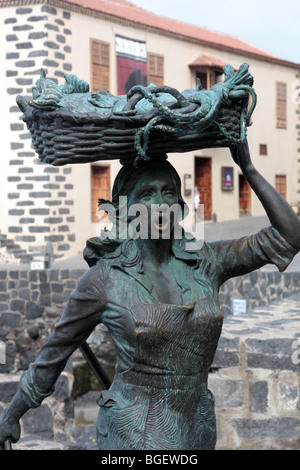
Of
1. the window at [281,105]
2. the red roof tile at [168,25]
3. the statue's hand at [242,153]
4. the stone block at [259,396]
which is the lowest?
the stone block at [259,396]

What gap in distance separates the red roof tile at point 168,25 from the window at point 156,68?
76 centimetres

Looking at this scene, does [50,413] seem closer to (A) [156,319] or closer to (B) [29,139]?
(A) [156,319]

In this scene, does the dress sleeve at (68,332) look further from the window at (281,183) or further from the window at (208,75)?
the window at (281,183)

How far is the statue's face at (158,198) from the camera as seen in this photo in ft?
7.09

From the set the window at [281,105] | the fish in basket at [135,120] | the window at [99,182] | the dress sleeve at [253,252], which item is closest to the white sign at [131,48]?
the window at [99,182]

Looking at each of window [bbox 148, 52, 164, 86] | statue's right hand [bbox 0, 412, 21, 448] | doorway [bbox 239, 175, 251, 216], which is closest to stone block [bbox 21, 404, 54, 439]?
statue's right hand [bbox 0, 412, 21, 448]

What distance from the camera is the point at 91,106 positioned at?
201 cm

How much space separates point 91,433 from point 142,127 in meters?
7.21

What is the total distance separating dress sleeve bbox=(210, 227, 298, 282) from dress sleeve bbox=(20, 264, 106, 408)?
1.46 ft

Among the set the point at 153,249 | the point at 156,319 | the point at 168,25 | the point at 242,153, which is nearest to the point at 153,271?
the point at 153,249

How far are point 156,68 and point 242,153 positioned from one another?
16442mm

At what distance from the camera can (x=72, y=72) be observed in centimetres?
1560
